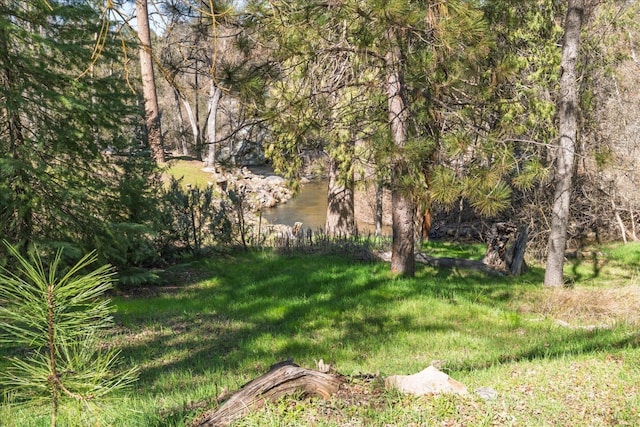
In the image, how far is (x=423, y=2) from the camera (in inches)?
282

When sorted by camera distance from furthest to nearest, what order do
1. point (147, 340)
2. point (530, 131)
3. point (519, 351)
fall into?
point (530, 131), point (147, 340), point (519, 351)

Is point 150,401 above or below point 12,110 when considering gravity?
below

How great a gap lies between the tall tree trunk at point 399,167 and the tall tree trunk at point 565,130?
2.64 m

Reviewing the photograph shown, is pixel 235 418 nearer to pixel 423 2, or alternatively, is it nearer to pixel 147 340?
pixel 147 340

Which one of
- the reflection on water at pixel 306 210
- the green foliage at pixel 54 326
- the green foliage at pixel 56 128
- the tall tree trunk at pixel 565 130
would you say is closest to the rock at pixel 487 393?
the green foliage at pixel 54 326

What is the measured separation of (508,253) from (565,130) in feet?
10.9

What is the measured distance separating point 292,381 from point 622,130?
14531 mm

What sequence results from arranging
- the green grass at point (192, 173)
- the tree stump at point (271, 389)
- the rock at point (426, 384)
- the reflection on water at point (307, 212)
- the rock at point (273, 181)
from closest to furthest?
the tree stump at point (271, 389) < the rock at point (426, 384) < the reflection on water at point (307, 212) < the green grass at point (192, 173) < the rock at point (273, 181)

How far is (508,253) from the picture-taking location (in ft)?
36.1

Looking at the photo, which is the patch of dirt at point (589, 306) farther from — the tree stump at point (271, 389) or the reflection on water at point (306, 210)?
the reflection on water at point (306, 210)

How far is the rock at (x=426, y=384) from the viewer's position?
3434 millimetres

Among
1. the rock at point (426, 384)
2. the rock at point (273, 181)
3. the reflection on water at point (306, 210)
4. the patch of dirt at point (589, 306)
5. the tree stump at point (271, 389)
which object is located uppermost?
the rock at point (273, 181)

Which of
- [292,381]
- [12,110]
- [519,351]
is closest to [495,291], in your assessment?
[519,351]

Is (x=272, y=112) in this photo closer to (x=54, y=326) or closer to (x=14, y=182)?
(x=14, y=182)
